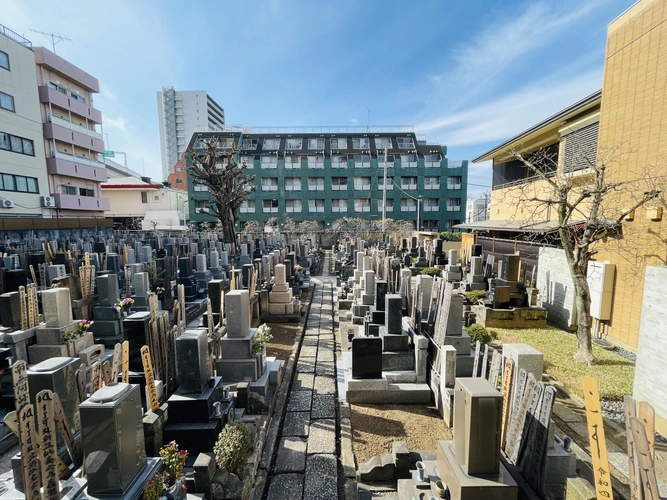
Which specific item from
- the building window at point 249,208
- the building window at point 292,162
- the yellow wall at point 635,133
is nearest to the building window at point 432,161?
the building window at point 292,162

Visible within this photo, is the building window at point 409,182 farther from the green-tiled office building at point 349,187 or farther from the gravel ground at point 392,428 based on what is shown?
the gravel ground at point 392,428

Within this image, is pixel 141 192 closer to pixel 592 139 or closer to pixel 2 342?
pixel 2 342

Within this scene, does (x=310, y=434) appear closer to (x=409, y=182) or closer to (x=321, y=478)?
(x=321, y=478)

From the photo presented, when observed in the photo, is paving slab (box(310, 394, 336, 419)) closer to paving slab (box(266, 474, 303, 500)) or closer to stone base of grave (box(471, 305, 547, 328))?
paving slab (box(266, 474, 303, 500))

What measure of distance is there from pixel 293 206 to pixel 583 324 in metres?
37.9

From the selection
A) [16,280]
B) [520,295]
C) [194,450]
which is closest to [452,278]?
[520,295]

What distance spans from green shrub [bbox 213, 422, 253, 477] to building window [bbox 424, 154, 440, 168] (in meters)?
42.9

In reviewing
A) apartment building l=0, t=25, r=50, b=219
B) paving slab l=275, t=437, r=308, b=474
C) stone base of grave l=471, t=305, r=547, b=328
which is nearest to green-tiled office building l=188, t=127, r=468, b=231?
apartment building l=0, t=25, r=50, b=219

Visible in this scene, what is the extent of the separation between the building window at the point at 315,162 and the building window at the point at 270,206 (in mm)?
6748

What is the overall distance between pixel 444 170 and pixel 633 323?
3710 cm

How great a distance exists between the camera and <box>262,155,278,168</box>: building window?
4197 cm

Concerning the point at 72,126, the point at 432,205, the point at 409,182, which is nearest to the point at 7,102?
the point at 72,126

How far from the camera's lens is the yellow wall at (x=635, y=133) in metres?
7.68

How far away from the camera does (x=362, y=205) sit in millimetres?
42688
